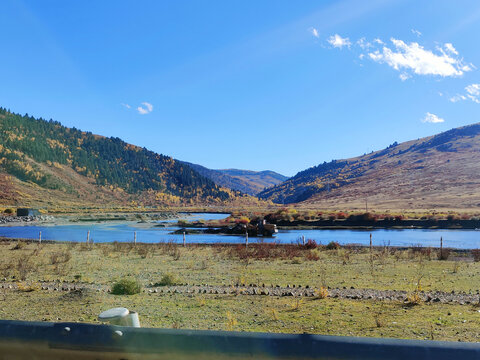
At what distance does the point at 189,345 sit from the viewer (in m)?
2.45

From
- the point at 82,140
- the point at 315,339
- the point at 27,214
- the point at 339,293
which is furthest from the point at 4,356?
the point at 82,140

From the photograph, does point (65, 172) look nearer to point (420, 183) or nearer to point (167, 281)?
point (420, 183)

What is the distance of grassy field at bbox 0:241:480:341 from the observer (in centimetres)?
802

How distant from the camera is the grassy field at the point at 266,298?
26.3ft

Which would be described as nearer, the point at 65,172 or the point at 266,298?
the point at 266,298

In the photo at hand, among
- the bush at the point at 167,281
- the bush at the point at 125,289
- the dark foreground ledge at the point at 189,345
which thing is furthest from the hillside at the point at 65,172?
the dark foreground ledge at the point at 189,345

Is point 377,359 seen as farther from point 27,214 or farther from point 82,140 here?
point 82,140

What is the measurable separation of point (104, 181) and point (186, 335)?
170231 millimetres

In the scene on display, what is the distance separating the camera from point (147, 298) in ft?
35.7

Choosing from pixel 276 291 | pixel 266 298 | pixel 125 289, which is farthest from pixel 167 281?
pixel 266 298

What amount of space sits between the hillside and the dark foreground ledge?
11517cm

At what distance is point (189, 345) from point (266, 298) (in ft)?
28.3

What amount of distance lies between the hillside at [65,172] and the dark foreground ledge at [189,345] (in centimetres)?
11517

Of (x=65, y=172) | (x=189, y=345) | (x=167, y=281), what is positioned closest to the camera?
(x=189, y=345)
